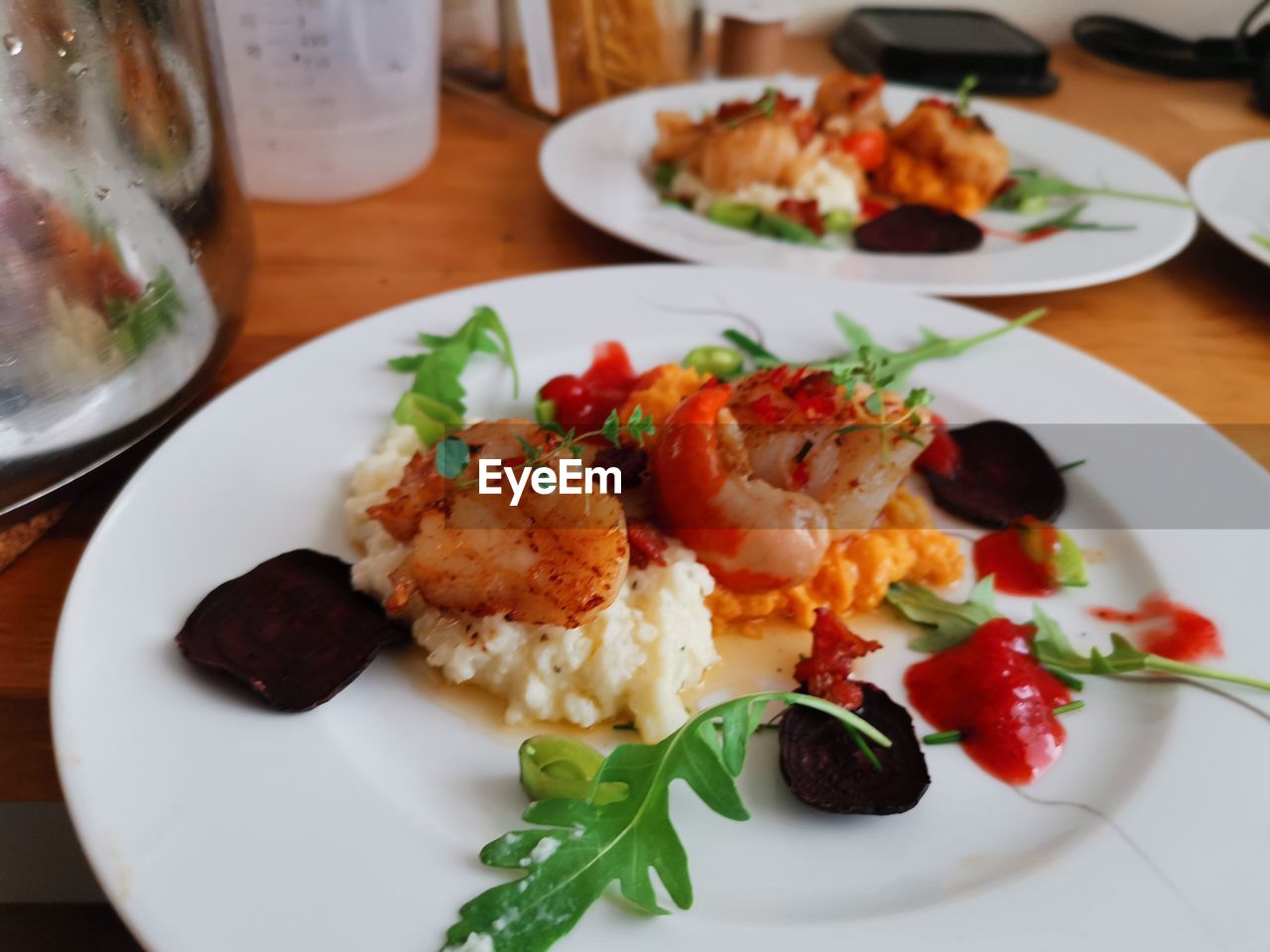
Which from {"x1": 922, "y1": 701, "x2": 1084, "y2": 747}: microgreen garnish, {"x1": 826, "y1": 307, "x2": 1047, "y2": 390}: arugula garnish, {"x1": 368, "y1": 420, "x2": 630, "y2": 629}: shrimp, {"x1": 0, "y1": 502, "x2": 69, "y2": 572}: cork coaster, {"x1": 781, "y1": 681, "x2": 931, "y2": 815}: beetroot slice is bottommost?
{"x1": 922, "y1": 701, "x2": 1084, "y2": 747}: microgreen garnish

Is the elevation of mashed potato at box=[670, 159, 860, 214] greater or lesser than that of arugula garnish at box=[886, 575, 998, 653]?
greater

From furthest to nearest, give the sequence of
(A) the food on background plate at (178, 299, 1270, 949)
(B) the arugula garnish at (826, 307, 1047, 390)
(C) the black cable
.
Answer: (C) the black cable, (B) the arugula garnish at (826, 307, 1047, 390), (A) the food on background plate at (178, 299, 1270, 949)

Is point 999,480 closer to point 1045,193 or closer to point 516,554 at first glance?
point 516,554

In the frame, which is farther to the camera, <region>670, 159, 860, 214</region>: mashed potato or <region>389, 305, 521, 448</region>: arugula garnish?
<region>670, 159, 860, 214</region>: mashed potato

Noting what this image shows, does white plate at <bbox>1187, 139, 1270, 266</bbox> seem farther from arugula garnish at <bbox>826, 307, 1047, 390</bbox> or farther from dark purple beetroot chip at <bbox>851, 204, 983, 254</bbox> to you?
arugula garnish at <bbox>826, 307, 1047, 390</bbox>

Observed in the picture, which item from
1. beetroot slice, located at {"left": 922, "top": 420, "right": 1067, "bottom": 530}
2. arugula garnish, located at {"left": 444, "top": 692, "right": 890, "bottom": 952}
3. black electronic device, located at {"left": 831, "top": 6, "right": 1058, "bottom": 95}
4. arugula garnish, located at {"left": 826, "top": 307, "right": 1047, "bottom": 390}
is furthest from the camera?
black electronic device, located at {"left": 831, "top": 6, "right": 1058, "bottom": 95}

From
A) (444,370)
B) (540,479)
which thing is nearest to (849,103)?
(444,370)

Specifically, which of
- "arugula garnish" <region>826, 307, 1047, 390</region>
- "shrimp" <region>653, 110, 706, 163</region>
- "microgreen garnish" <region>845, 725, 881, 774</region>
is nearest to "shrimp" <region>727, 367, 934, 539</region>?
"arugula garnish" <region>826, 307, 1047, 390</region>

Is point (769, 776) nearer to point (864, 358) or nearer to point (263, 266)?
point (864, 358)
